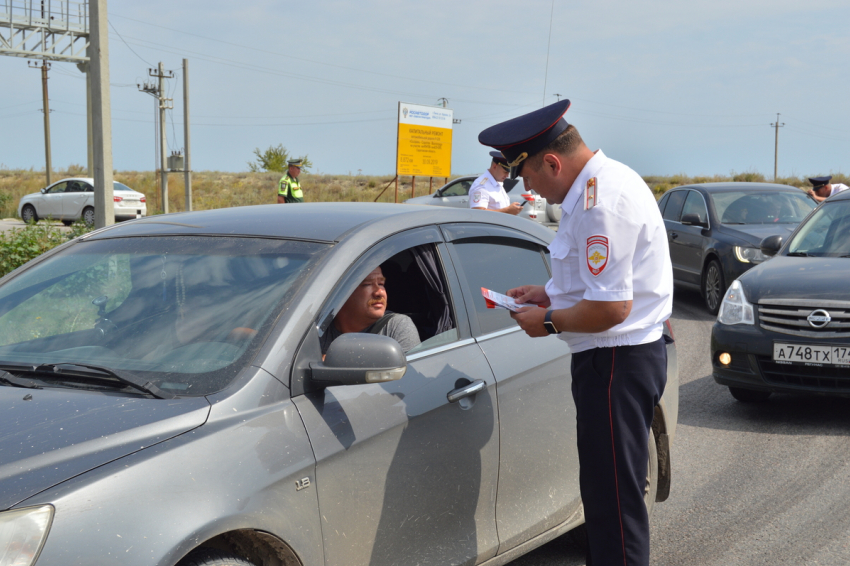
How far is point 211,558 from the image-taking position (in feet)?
6.79

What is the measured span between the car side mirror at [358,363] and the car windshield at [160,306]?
0.71 ft

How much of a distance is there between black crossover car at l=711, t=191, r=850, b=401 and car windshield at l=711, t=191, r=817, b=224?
4.85m

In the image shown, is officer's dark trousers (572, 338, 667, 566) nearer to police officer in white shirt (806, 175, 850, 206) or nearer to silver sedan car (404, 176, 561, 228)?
police officer in white shirt (806, 175, 850, 206)

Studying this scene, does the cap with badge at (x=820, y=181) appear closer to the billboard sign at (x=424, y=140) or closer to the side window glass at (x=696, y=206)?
the side window glass at (x=696, y=206)

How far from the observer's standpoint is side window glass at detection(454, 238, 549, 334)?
3.30m

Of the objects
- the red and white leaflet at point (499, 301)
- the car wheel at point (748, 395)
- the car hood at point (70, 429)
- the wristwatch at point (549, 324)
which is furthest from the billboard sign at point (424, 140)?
the car hood at point (70, 429)

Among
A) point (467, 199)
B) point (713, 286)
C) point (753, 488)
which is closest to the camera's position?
point (753, 488)

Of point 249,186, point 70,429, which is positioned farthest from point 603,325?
point 249,186

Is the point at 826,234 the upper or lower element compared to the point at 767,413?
upper

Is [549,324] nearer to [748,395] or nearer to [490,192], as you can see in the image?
[748,395]

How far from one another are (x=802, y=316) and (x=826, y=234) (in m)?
1.48

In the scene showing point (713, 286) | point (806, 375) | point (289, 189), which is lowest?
point (713, 286)

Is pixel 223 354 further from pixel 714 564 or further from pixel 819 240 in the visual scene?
pixel 819 240

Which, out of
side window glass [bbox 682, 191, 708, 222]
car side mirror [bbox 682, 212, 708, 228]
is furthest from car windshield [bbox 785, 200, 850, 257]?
side window glass [bbox 682, 191, 708, 222]
